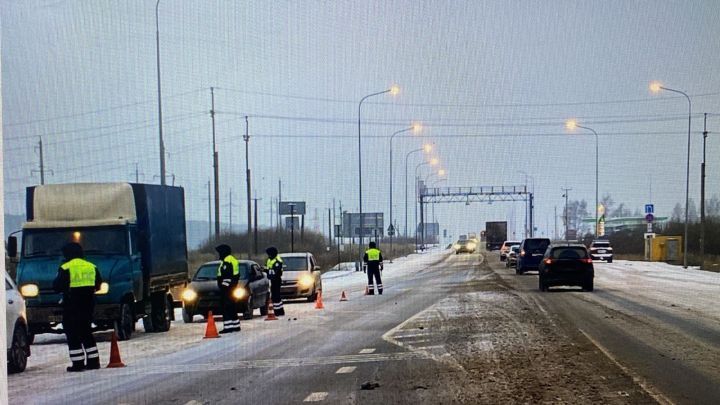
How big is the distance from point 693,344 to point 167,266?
38.0ft

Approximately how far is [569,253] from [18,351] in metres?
21.2

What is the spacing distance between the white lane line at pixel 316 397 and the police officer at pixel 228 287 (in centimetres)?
831

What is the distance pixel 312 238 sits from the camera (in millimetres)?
85688

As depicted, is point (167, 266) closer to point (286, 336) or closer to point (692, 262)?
point (286, 336)

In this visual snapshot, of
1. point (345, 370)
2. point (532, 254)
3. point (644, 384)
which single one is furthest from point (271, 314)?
point (532, 254)

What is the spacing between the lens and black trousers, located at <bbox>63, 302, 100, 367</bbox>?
507 inches

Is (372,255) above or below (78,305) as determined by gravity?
below

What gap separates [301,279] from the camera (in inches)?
1126

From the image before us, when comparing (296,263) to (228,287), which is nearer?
(228,287)

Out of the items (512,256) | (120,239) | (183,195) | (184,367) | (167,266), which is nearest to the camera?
(184,367)

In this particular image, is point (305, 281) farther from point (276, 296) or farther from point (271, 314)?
point (271, 314)

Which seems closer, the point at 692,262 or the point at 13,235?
the point at 13,235

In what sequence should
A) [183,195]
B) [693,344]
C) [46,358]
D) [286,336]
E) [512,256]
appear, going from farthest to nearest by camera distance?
[512,256] → [183,195] → [286,336] → [46,358] → [693,344]

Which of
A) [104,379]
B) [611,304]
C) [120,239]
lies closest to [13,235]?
[120,239]
